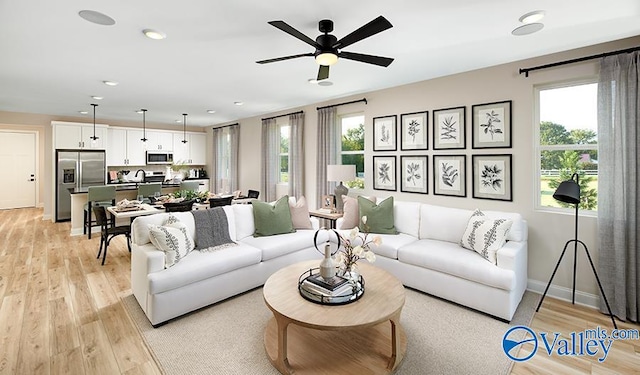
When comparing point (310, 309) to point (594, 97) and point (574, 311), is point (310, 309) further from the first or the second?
point (594, 97)

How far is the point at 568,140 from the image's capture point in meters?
3.31

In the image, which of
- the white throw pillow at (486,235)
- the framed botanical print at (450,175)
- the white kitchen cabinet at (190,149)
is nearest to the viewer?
the white throw pillow at (486,235)

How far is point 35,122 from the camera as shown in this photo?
7.14 m

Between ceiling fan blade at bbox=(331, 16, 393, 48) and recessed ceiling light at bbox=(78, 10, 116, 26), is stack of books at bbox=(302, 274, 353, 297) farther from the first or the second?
recessed ceiling light at bbox=(78, 10, 116, 26)

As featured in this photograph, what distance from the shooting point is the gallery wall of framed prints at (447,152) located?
3689 millimetres

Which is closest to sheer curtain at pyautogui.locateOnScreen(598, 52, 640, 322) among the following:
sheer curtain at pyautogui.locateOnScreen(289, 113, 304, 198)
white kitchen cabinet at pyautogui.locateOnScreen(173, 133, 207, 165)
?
sheer curtain at pyautogui.locateOnScreen(289, 113, 304, 198)

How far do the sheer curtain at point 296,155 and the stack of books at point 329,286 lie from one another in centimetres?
371

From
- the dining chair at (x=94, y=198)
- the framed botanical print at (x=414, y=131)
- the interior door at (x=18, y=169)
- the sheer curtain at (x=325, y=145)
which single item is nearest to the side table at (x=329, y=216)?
the sheer curtain at (x=325, y=145)

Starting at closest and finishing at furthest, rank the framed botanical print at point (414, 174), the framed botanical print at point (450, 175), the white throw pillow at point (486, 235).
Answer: the white throw pillow at point (486, 235) → the framed botanical print at point (450, 175) → the framed botanical print at point (414, 174)

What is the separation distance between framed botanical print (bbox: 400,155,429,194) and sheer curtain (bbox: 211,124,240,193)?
5.00 metres

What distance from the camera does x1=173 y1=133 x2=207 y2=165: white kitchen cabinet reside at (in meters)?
9.05

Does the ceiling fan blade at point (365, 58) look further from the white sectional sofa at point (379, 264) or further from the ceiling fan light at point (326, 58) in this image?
the white sectional sofa at point (379, 264)

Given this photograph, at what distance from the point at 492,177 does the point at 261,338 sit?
129 inches

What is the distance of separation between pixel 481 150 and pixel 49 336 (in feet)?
16.1
